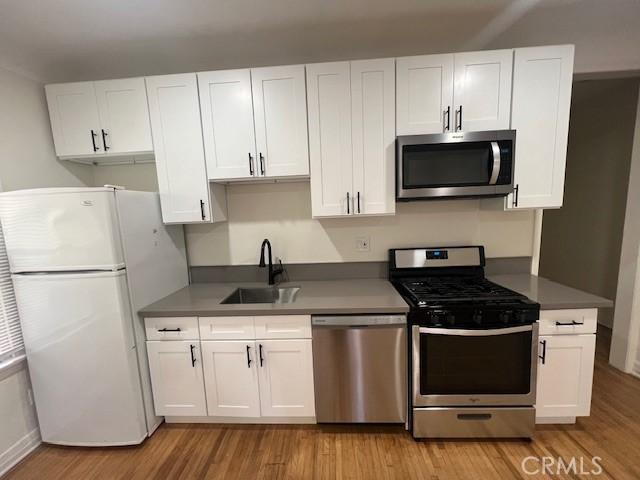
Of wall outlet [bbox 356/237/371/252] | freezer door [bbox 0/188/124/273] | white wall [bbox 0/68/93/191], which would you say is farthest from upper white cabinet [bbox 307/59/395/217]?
white wall [bbox 0/68/93/191]

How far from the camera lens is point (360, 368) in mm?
1775

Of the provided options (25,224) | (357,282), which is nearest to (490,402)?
(357,282)

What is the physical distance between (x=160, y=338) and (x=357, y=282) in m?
1.48

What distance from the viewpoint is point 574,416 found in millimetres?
1807

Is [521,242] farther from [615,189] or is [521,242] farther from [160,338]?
[160,338]

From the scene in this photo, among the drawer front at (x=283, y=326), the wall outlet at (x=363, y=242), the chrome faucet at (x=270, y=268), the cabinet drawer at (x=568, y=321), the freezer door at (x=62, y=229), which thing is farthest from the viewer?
the wall outlet at (x=363, y=242)

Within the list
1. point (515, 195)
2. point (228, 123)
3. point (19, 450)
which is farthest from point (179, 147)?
point (515, 195)

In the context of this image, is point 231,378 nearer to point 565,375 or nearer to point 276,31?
point 565,375

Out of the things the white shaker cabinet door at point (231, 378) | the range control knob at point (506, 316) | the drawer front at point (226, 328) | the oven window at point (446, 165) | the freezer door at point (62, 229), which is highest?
the oven window at point (446, 165)

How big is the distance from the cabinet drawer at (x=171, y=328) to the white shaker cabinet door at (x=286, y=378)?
0.46 m

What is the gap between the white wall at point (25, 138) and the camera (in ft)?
6.01

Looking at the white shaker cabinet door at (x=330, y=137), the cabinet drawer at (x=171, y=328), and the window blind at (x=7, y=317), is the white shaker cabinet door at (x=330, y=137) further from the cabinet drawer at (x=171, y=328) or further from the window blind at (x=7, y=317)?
the window blind at (x=7, y=317)

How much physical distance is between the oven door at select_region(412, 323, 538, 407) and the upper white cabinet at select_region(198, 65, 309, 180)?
1421mm

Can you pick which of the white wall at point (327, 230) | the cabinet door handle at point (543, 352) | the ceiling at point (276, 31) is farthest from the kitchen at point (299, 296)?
the white wall at point (327, 230)
